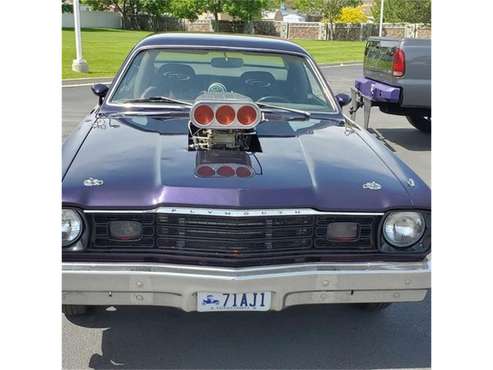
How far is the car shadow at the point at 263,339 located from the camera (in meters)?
3.24

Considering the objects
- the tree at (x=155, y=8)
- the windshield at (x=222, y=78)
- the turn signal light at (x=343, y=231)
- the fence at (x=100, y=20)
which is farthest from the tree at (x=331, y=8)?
the turn signal light at (x=343, y=231)

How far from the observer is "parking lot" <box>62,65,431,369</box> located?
10.6 feet

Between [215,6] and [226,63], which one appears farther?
[215,6]

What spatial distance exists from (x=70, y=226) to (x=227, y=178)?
0.78 meters

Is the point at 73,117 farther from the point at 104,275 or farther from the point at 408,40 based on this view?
the point at 104,275

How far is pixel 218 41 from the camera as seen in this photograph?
4742 millimetres

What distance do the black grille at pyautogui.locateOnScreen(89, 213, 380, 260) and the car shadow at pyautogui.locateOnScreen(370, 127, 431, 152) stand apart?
21.5 feet

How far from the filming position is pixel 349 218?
301cm

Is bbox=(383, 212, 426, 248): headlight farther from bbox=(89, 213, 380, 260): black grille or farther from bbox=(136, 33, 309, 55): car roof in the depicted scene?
bbox=(136, 33, 309, 55): car roof

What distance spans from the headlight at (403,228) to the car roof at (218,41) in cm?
217

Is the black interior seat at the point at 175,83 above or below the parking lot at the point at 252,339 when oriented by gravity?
above

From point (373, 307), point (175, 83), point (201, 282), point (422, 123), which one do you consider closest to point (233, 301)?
point (201, 282)

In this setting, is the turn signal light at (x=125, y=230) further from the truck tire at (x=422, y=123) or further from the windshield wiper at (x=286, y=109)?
the truck tire at (x=422, y=123)

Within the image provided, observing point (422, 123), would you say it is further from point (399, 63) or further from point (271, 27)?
point (271, 27)
